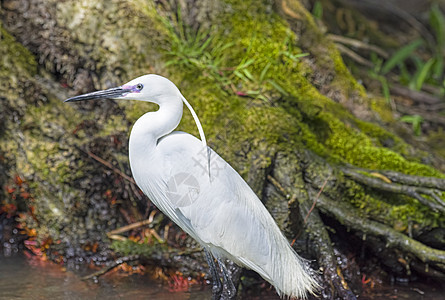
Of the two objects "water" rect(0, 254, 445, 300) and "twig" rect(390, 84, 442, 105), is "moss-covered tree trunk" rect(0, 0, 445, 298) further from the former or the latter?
"twig" rect(390, 84, 442, 105)

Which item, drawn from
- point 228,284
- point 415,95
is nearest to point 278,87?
point 228,284

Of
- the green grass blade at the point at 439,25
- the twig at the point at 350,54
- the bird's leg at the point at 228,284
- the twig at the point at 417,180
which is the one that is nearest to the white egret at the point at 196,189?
the bird's leg at the point at 228,284

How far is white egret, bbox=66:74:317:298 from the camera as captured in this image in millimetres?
2924

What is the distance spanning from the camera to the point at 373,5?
25.7 feet

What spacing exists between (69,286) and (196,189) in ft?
4.73

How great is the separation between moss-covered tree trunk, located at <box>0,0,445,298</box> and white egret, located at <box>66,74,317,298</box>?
0.59 meters

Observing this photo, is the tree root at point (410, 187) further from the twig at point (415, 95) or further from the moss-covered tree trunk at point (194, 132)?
the twig at point (415, 95)

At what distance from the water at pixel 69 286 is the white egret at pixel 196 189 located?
2.46ft

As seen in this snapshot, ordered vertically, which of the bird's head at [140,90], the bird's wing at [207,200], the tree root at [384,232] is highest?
the bird's head at [140,90]

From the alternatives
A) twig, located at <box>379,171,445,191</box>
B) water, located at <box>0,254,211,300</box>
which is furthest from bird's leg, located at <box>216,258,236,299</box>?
twig, located at <box>379,171,445,191</box>

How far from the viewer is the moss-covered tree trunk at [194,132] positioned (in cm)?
382

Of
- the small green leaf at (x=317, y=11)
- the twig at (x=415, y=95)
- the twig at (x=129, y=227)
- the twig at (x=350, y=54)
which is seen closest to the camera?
the twig at (x=129, y=227)

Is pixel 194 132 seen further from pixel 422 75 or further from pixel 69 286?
pixel 422 75

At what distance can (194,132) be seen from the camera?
4.07 metres
